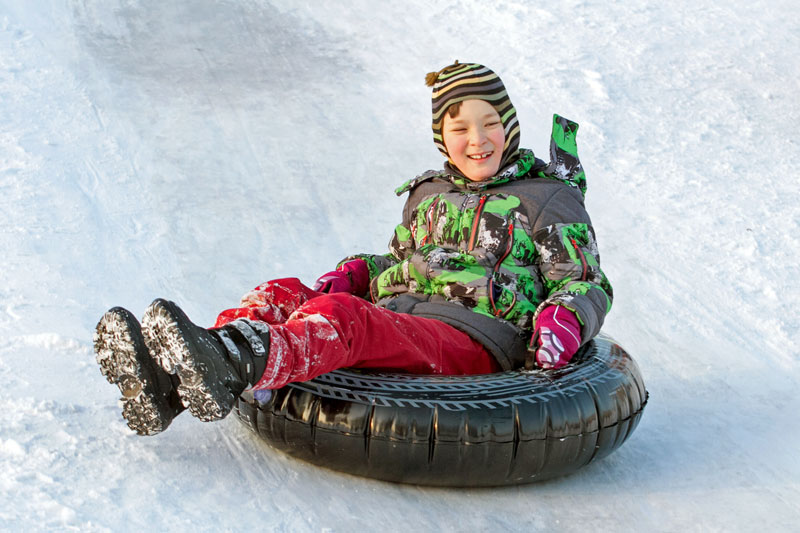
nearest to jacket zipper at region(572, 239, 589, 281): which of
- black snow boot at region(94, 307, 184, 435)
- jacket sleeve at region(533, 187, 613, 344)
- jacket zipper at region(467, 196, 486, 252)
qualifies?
jacket sleeve at region(533, 187, 613, 344)

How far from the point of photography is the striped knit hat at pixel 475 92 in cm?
312

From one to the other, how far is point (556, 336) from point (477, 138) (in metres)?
0.78

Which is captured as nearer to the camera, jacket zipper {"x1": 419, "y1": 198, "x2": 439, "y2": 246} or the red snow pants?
the red snow pants

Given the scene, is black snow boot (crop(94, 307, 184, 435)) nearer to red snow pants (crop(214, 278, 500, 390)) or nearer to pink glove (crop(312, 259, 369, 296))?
red snow pants (crop(214, 278, 500, 390))

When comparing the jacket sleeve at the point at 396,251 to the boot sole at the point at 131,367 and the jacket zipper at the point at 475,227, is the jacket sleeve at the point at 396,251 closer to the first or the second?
the jacket zipper at the point at 475,227

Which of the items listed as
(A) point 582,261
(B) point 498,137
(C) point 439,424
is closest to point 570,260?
(A) point 582,261

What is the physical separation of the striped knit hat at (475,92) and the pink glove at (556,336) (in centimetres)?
65

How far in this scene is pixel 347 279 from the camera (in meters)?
3.34

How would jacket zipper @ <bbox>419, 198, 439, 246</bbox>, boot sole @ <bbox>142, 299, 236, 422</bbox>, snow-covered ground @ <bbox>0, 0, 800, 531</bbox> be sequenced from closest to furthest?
boot sole @ <bbox>142, 299, 236, 422</bbox>
snow-covered ground @ <bbox>0, 0, 800, 531</bbox>
jacket zipper @ <bbox>419, 198, 439, 246</bbox>

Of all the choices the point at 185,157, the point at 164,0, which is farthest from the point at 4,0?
the point at 185,157

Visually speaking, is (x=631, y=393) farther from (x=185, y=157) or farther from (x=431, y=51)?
(x=431, y=51)

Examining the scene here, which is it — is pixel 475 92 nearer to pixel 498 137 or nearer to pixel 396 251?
pixel 498 137

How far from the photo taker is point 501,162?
10.4 ft

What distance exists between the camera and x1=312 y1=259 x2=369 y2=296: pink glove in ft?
10.6
